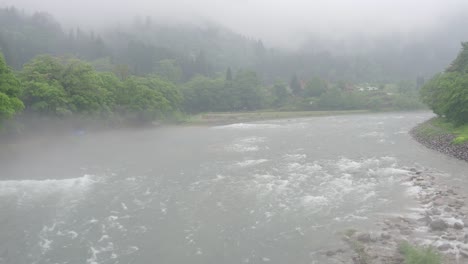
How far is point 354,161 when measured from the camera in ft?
85.1

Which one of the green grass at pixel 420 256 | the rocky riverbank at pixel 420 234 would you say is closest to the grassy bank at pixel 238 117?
the rocky riverbank at pixel 420 234

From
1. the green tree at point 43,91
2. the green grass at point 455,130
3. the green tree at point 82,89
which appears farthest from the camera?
the green tree at point 82,89

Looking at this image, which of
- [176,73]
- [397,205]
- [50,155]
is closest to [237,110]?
[176,73]

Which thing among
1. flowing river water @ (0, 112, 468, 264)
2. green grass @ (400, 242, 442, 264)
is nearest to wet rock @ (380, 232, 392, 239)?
flowing river water @ (0, 112, 468, 264)

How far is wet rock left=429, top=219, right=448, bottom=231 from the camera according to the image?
1341 cm

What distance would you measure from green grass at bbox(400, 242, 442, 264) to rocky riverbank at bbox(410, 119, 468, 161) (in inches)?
658

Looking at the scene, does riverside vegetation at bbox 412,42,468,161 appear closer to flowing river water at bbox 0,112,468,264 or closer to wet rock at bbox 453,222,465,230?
flowing river water at bbox 0,112,468,264

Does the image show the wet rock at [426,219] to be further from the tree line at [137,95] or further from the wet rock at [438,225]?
the tree line at [137,95]

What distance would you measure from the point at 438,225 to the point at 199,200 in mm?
9688

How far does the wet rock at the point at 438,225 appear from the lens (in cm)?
1341

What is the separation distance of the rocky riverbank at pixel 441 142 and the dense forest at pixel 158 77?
32.6 m

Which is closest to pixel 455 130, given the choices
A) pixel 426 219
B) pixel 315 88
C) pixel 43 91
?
pixel 426 219

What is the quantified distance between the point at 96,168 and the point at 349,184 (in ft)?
51.0

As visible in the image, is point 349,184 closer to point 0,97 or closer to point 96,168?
point 96,168
